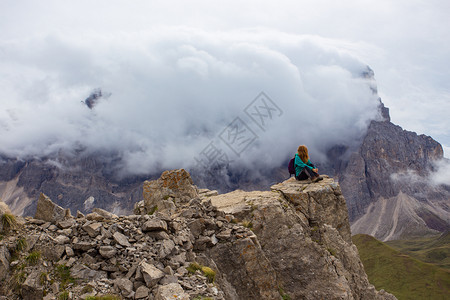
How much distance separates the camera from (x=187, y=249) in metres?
15.2

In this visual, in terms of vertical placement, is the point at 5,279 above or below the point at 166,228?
below

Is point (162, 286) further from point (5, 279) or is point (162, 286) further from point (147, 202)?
point (147, 202)

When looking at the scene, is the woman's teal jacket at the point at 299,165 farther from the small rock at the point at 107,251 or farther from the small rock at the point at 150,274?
the small rock at the point at 107,251

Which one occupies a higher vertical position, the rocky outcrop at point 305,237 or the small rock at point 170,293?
the rocky outcrop at point 305,237

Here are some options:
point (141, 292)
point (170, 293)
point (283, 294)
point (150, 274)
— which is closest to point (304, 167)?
point (283, 294)

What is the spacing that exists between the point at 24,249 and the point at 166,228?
589cm

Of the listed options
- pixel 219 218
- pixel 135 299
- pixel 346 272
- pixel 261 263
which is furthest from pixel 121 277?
pixel 346 272

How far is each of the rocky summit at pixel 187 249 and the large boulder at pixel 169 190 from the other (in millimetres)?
82

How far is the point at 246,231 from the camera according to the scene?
18609mm

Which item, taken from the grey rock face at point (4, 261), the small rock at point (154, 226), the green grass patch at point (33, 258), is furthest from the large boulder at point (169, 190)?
the grey rock face at point (4, 261)

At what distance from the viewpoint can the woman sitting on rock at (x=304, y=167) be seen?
27.7 metres

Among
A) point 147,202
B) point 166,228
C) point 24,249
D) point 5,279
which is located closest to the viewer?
point 5,279

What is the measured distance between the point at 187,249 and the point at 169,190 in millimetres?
8406

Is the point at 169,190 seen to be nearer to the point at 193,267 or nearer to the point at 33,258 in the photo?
the point at 193,267
